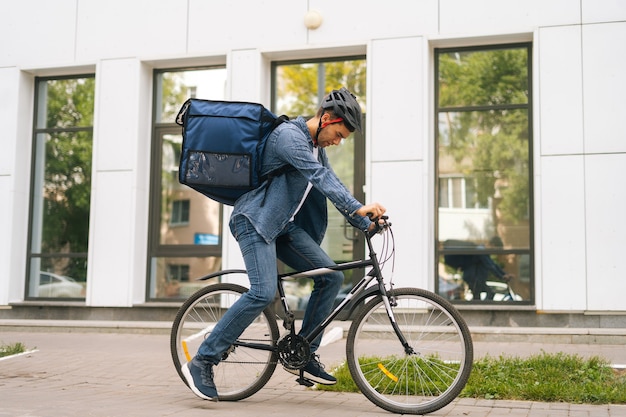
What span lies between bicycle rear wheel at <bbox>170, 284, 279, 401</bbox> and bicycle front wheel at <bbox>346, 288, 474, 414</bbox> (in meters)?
0.64

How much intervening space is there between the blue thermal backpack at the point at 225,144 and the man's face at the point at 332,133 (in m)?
0.29

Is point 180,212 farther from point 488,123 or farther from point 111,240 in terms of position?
point 488,123

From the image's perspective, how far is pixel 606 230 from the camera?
9.77 metres

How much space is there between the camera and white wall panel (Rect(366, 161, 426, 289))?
405 inches

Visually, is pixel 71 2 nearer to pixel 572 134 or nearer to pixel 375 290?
pixel 572 134

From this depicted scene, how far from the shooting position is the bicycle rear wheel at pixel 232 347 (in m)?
5.62

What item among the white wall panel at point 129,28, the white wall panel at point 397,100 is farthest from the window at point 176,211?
the white wall panel at point 397,100

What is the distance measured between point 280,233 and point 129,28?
718 centimetres

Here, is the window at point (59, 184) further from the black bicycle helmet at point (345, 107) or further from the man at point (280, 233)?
the black bicycle helmet at point (345, 107)

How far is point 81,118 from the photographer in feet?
41.1

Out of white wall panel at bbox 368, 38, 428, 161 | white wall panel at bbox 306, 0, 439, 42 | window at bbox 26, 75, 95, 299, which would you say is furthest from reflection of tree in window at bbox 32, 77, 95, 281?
white wall panel at bbox 368, 38, 428, 161

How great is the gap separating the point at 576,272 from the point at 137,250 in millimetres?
5620

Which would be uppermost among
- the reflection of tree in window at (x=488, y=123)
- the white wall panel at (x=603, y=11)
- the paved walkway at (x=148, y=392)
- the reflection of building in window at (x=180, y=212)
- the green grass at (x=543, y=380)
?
the white wall panel at (x=603, y=11)

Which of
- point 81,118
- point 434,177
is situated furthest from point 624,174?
point 81,118
